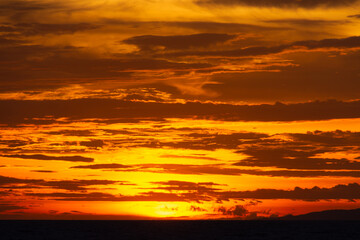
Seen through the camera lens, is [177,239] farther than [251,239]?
No

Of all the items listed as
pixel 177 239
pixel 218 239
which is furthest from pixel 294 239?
pixel 177 239

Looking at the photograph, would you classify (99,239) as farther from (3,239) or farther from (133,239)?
(3,239)

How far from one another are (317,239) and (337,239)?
3.89 meters

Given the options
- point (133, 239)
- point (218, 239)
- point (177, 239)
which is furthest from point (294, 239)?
point (133, 239)

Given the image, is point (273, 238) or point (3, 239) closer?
point (3, 239)

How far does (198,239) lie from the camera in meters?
120

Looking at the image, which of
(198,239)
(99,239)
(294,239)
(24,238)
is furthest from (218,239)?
(24,238)

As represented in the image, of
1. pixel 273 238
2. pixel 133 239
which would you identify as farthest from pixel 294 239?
pixel 133 239

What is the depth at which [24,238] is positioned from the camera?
12081 cm

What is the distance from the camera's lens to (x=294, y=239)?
A: 122 m

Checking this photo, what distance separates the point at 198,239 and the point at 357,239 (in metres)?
30.8

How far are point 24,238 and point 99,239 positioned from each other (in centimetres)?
1402

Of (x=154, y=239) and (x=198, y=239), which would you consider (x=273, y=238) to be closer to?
(x=198, y=239)

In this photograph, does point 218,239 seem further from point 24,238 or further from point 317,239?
point 24,238
